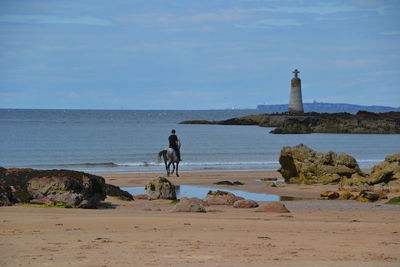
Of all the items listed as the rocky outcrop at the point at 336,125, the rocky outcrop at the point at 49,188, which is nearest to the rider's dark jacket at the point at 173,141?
the rocky outcrop at the point at 49,188

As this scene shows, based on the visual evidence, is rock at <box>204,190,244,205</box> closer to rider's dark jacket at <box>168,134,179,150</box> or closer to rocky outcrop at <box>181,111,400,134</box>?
rider's dark jacket at <box>168,134,179,150</box>

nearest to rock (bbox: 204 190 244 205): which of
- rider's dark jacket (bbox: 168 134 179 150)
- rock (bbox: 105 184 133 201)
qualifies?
rock (bbox: 105 184 133 201)

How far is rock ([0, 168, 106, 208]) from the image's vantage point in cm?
1445

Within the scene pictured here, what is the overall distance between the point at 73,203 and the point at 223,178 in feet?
46.1

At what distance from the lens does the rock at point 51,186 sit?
1445 centimetres

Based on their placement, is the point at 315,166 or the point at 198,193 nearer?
the point at 198,193

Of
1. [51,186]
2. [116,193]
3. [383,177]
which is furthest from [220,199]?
[383,177]

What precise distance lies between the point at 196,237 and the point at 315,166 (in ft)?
48.0

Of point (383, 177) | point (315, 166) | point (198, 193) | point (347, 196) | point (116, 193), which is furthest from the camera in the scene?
point (315, 166)

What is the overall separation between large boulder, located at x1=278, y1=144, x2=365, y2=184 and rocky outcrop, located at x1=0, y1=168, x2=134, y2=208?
1089 cm

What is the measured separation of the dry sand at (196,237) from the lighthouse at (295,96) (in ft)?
235

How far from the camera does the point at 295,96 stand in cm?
8962

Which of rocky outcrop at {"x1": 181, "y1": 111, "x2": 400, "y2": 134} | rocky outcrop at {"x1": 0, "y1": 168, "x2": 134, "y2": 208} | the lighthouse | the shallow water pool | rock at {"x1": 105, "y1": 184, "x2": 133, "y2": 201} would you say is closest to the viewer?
rocky outcrop at {"x1": 0, "y1": 168, "x2": 134, "y2": 208}

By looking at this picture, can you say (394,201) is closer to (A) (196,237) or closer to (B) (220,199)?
(B) (220,199)
